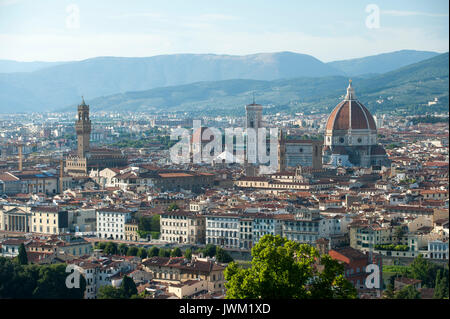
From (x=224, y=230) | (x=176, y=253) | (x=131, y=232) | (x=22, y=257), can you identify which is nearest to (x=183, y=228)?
(x=224, y=230)

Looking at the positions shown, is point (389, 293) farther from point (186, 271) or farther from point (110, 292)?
point (110, 292)

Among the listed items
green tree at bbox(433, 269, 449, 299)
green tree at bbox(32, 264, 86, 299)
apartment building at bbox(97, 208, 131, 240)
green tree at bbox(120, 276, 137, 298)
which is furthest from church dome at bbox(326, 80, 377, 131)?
green tree at bbox(120, 276, 137, 298)

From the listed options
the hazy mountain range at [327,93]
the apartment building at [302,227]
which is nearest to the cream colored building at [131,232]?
the apartment building at [302,227]

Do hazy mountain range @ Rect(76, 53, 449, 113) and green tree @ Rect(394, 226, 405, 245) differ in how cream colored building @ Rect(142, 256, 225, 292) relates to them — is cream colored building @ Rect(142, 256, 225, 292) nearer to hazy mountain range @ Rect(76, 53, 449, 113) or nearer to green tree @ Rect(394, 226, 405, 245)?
green tree @ Rect(394, 226, 405, 245)

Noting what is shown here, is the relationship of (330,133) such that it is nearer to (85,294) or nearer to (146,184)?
(146,184)
